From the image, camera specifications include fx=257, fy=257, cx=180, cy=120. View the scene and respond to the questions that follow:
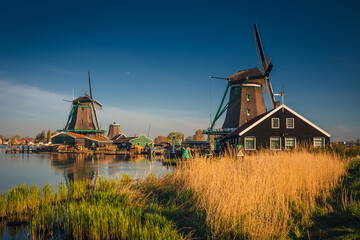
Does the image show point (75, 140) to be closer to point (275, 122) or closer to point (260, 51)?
point (260, 51)

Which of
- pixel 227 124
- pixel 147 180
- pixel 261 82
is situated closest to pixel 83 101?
pixel 227 124

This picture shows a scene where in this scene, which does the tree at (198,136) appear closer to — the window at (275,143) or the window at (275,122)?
the window at (275,143)

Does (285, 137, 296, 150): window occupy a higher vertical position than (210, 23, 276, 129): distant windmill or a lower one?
lower

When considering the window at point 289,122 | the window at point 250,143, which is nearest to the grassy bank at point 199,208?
the window at point 250,143

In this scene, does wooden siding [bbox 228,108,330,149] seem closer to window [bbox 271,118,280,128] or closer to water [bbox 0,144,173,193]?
window [bbox 271,118,280,128]

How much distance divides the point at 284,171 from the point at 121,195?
5550mm

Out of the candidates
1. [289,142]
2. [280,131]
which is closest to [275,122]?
[280,131]

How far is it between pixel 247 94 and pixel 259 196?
103 ft

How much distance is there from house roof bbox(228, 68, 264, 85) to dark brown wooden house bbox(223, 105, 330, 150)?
11004 millimetres

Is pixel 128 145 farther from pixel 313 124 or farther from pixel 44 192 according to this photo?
pixel 44 192

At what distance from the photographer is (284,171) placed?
28.0 ft

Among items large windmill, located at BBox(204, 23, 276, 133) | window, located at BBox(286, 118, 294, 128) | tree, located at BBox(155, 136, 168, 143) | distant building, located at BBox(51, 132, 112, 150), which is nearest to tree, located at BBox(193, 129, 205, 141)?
tree, located at BBox(155, 136, 168, 143)

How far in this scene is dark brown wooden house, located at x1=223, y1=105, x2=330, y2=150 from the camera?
87.7ft

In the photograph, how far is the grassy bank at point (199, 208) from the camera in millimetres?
5934
